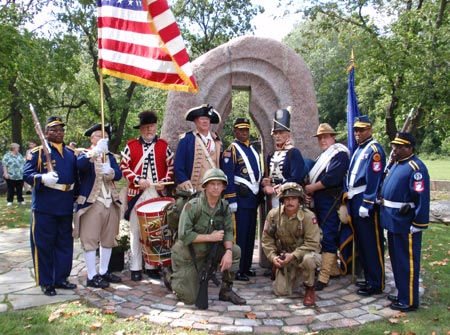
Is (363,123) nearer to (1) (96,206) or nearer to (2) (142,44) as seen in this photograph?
(2) (142,44)

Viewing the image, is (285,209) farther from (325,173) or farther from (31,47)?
(31,47)

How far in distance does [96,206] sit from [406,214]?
3613 mm

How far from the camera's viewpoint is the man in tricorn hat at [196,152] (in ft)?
18.4

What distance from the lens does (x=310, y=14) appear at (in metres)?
13.6

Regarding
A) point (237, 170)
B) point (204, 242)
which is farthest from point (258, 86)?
point (204, 242)

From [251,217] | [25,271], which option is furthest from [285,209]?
[25,271]

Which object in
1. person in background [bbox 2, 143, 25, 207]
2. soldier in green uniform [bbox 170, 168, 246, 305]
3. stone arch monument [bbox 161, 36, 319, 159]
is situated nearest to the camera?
soldier in green uniform [bbox 170, 168, 246, 305]

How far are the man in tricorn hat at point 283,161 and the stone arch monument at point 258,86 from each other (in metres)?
0.57

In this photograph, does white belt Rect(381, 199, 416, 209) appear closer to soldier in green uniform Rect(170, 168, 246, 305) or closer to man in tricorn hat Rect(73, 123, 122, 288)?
soldier in green uniform Rect(170, 168, 246, 305)

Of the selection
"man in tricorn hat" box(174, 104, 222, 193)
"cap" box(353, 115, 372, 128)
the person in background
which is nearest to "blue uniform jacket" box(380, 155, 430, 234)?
"cap" box(353, 115, 372, 128)

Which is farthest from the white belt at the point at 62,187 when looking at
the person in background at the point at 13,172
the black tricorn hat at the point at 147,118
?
the person in background at the point at 13,172

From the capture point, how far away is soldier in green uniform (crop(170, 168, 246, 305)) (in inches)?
191

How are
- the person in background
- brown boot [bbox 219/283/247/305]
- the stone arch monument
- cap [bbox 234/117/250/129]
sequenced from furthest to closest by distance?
the person in background
the stone arch monument
cap [bbox 234/117/250/129]
brown boot [bbox 219/283/247/305]

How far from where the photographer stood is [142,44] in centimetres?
535
